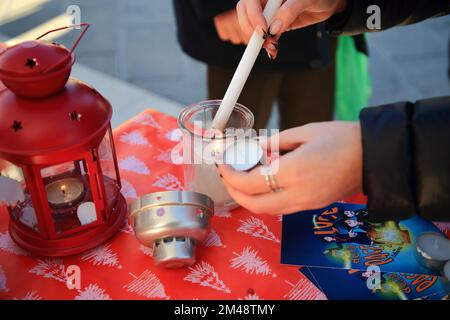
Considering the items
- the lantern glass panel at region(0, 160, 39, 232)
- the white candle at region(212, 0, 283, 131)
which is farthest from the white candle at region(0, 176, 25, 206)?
the white candle at region(212, 0, 283, 131)

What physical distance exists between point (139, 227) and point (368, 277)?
344 millimetres

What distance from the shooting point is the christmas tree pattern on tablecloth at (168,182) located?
0.92 metres

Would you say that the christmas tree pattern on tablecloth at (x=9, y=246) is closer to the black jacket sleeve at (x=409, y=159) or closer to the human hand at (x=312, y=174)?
the human hand at (x=312, y=174)

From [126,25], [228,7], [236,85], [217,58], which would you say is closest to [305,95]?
[217,58]

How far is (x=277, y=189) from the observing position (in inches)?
26.1

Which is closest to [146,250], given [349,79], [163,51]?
[349,79]

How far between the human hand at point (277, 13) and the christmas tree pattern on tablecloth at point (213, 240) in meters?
0.32

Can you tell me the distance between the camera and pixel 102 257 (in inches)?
30.1

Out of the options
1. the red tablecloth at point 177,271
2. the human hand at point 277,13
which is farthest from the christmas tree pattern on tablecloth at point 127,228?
the human hand at point 277,13

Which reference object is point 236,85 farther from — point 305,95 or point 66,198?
point 305,95

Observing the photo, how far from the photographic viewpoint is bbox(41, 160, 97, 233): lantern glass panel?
2.49 ft

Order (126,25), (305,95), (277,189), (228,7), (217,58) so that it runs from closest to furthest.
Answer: (277,189)
(228,7)
(217,58)
(305,95)
(126,25)

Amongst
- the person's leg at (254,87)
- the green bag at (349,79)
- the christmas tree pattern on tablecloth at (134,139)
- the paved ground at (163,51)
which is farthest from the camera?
the paved ground at (163,51)
